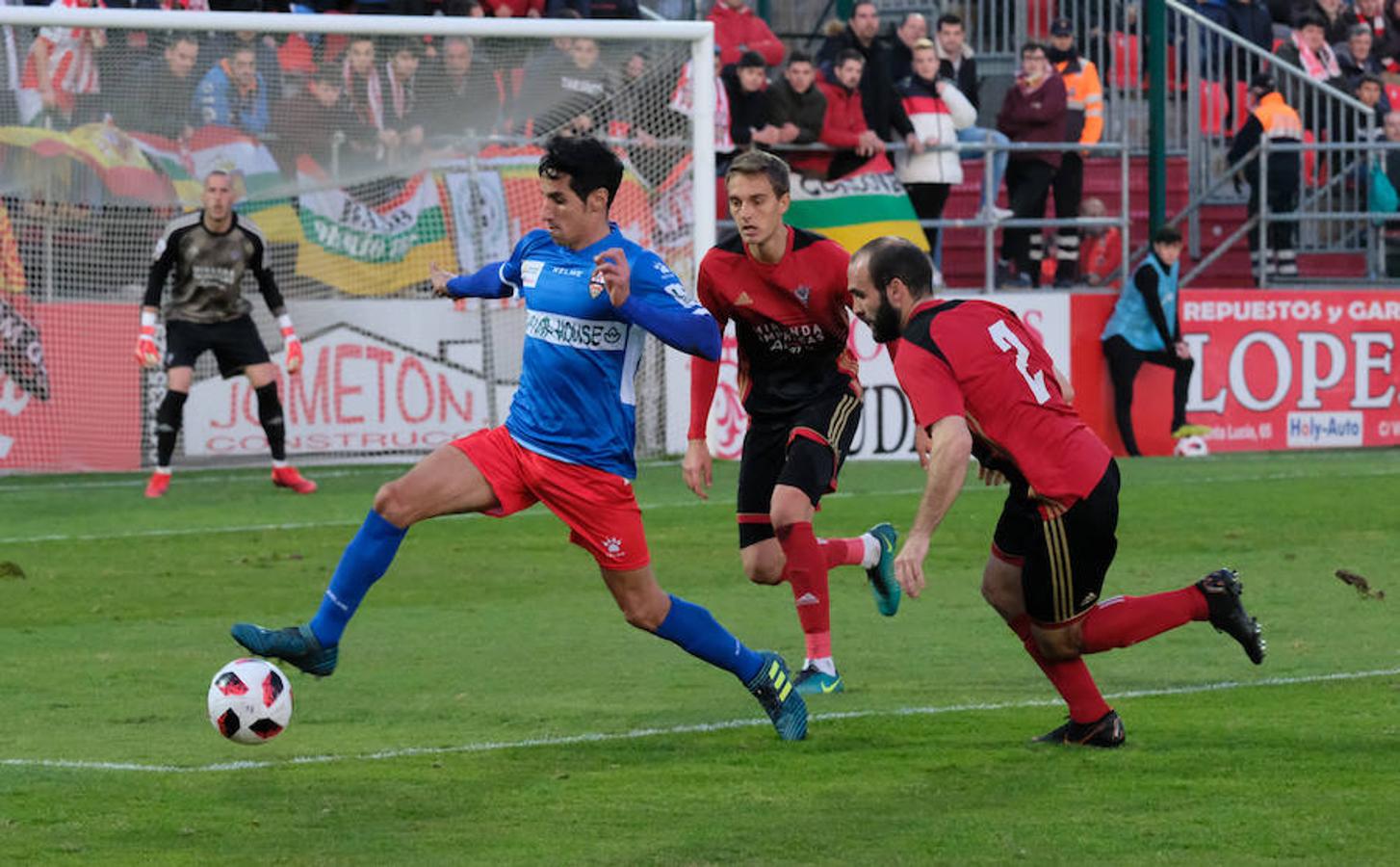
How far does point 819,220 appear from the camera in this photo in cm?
1958

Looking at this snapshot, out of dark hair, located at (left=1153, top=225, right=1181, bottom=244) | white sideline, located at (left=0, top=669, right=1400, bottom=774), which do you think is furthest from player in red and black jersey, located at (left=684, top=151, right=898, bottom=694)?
dark hair, located at (left=1153, top=225, right=1181, bottom=244)

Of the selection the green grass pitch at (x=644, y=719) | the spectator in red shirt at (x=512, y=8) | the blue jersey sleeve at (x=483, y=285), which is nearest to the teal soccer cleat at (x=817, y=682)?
the green grass pitch at (x=644, y=719)

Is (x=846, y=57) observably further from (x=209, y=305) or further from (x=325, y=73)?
(x=209, y=305)

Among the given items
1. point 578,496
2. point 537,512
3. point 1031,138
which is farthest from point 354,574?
point 1031,138

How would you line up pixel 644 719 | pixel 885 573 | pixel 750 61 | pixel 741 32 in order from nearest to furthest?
1. pixel 644 719
2. pixel 885 573
3. pixel 750 61
4. pixel 741 32

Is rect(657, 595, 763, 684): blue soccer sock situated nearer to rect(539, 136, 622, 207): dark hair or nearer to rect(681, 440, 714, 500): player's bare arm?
rect(681, 440, 714, 500): player's bare arm

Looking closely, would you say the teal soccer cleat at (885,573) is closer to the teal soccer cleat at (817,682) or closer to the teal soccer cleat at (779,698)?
the teal soccer cleat at (817,682)

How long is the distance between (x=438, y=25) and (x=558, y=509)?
1072 centimetres

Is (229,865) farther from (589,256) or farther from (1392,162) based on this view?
(1392,162)

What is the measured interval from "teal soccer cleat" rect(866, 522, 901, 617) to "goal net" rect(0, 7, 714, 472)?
830 cm

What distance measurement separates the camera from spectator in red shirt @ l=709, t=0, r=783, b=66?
20.7 metres

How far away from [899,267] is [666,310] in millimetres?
909

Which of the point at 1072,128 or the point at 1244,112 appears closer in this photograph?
the point at 1072,128

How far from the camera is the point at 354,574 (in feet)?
25.0
